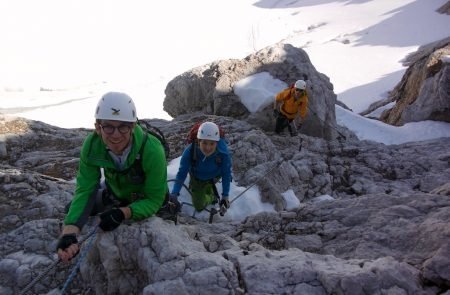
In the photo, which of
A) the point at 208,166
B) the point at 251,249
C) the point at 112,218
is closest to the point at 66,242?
the point at 112,218

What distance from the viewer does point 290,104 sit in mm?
12961

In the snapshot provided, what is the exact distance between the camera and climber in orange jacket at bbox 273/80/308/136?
12.7m

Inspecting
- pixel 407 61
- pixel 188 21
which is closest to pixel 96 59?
pixel 188 21

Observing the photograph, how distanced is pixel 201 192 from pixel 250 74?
8.75 meters

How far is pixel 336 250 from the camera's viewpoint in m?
4.83

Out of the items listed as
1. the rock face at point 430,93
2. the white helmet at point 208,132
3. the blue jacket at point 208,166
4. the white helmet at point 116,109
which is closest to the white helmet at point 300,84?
the blue jacket at point 208,166

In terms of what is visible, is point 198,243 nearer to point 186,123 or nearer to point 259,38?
point 186,123

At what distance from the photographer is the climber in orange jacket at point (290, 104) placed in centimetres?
1266

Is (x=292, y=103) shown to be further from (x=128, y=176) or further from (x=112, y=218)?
(x=112, y=218)

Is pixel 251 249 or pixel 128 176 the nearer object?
pixel 128 176

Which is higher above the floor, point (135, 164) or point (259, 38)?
point (259, 38)

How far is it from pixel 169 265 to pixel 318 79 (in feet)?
46.1

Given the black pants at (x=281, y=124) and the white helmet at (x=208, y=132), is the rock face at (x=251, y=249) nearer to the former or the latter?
the white helmet at (x=208, y=132)

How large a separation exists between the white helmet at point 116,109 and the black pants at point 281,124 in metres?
9.81
